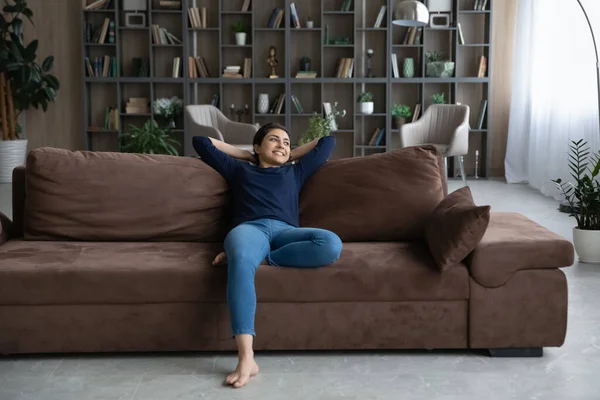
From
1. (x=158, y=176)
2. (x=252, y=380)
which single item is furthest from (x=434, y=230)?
(x=158, y=176)

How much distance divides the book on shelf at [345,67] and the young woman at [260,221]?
215 inches

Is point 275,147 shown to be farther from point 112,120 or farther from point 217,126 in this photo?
point 112,120

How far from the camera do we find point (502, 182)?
29.0 ft

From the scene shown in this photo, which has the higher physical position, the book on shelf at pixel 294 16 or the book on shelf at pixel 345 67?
the book on shelf at pixel 294 16

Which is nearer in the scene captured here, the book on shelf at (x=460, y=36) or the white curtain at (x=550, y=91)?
the white curtain at (x=550, y=91)

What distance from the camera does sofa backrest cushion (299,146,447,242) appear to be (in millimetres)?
3512

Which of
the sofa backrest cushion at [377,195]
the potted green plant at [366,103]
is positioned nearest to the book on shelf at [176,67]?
the potted green plant at [366,103]

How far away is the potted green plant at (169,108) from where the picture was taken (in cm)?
901

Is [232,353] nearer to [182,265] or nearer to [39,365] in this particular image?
[182,265]

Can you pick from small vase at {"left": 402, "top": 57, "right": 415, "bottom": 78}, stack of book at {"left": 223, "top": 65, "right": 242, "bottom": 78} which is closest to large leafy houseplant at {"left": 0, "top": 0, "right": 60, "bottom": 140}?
stack of book at {"left": 223, "top": 65, "right": 242, "bottom": 78}

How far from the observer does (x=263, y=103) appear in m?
9.11

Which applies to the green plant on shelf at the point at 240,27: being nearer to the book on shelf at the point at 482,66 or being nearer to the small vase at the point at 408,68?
the small vase at the point at 408,68

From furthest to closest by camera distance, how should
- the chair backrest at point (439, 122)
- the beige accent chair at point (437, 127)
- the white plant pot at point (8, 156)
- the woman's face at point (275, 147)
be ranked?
the white plant pot at point (8, 156), the chair backrest at point (439, 122), the beige accent chair at point (437, 127), the woman's face at point (275, 147)

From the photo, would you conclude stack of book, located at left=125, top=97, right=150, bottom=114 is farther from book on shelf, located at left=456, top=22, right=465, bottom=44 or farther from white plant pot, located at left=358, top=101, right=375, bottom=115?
book on shelf, located at left=456, top=22, right=465, bottom=44
